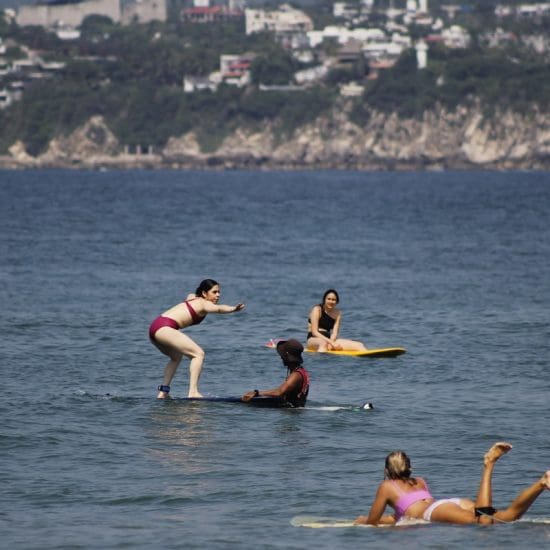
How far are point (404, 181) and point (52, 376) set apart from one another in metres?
157

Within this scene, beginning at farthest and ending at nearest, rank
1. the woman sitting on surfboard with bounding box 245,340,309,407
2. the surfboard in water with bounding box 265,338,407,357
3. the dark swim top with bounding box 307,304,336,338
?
1. the dark swim top with bounding box 307,304,336,338
2. the surfboard in water with bounding box 265,338,407,357
3. the woman sitting on surfboard with bounding box 245,340,309,407

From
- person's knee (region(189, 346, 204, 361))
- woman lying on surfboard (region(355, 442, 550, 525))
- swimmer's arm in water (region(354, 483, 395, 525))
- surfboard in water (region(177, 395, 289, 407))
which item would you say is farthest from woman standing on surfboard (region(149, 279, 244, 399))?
woman lying on surfboard (region(355, 442, 550, 525))

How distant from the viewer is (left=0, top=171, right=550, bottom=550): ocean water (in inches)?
602

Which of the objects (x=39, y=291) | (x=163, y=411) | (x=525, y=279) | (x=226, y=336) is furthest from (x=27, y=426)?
(x=525, y=279)

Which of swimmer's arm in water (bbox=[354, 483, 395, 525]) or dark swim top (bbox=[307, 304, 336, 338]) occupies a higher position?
swimmer's arm in water (bbox=[354, 483, 395, 525])

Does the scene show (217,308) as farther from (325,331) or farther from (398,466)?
(325,331)

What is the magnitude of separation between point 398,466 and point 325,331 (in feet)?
41.4

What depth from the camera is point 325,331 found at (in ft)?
88.0

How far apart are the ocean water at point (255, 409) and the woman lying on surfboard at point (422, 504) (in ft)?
0.44

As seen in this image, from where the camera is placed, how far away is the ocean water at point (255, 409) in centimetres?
1529

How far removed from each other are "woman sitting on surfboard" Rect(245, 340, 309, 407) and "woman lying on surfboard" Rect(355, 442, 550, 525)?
6.02 m

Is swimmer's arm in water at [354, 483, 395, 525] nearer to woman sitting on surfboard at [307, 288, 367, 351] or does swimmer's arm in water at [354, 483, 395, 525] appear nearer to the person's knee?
the person's knee

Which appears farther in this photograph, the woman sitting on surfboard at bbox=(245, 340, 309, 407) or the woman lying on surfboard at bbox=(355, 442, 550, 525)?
the woman sitting on surfboard at bbox=(245, 340, 309, 407)

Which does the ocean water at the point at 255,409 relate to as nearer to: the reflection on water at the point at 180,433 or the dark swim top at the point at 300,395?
the reflection on water at the point at 180,433
